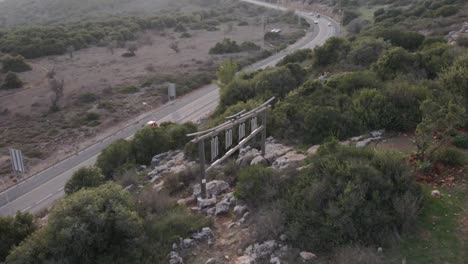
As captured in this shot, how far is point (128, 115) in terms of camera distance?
4659 cm

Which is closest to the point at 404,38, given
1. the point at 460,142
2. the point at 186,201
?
the point at 460,142

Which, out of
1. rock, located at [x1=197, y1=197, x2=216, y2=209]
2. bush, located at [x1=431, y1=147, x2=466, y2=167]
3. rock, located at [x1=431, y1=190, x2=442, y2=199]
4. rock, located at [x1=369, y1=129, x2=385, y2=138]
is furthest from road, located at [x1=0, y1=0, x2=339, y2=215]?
rock, located at [x1=431, y1=190, x2=442, y2=199]

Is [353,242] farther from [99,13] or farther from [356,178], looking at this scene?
[99,13]

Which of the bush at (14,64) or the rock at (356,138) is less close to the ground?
the rock at (356,138)

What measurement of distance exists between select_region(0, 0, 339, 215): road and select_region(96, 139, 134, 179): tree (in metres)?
6.40

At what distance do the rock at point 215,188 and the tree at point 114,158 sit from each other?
9.80 metres

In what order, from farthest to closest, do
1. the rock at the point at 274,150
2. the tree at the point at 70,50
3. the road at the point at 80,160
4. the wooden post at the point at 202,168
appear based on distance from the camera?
the tree at the point at 70,50 → the road at the point at 80,160 → the rock at the point at 274,150 → the wooden post at the point at 202,168

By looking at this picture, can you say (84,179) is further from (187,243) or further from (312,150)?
(312,150)

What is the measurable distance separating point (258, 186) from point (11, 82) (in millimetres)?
51293

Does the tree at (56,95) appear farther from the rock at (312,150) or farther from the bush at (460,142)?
the bush at (460,142)

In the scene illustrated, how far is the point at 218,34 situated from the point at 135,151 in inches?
2851

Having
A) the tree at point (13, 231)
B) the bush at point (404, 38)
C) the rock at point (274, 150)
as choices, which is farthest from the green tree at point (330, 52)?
the tree at point (13, 231)

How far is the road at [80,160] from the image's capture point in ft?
96.2

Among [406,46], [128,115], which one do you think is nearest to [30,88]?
[128,115]
